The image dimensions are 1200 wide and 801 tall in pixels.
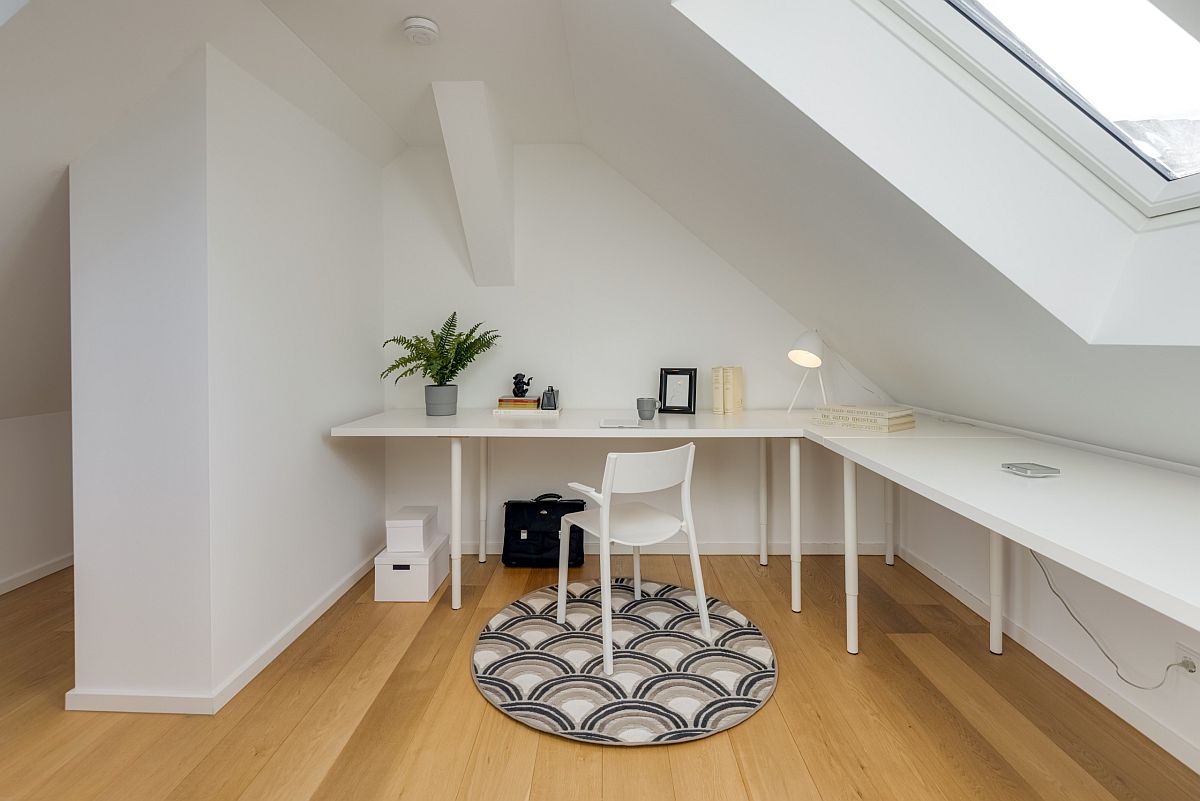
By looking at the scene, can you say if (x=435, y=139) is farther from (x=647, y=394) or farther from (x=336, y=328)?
(x=647, y=394)

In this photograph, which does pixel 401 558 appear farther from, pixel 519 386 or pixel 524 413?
pixel 519 386

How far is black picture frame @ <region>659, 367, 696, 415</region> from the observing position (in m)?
3.28

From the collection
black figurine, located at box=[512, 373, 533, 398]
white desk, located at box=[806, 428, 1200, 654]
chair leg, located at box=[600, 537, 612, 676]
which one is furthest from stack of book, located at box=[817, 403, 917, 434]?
black figurine, located at box=[512, 373, 533, 398]

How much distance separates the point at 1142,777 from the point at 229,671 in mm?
2567

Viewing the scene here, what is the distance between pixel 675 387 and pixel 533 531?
1.05m

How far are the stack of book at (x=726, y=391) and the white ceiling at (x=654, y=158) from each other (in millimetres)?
507

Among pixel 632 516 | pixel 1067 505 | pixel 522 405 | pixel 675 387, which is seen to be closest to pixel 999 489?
pixel 1067 505

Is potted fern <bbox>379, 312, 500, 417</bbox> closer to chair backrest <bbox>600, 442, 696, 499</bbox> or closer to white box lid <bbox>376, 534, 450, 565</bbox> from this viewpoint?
white box lid <bbox>376, 534, 450, 565</bbox>

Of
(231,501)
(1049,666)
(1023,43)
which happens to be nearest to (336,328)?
(231,501)

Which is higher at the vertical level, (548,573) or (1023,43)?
(1023,43)

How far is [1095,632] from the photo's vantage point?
6.39 feet

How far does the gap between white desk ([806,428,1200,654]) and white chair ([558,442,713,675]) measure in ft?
1.82

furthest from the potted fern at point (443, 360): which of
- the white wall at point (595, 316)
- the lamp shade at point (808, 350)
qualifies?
the lamp shade at point (808, 350)

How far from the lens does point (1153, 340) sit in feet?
4.61
